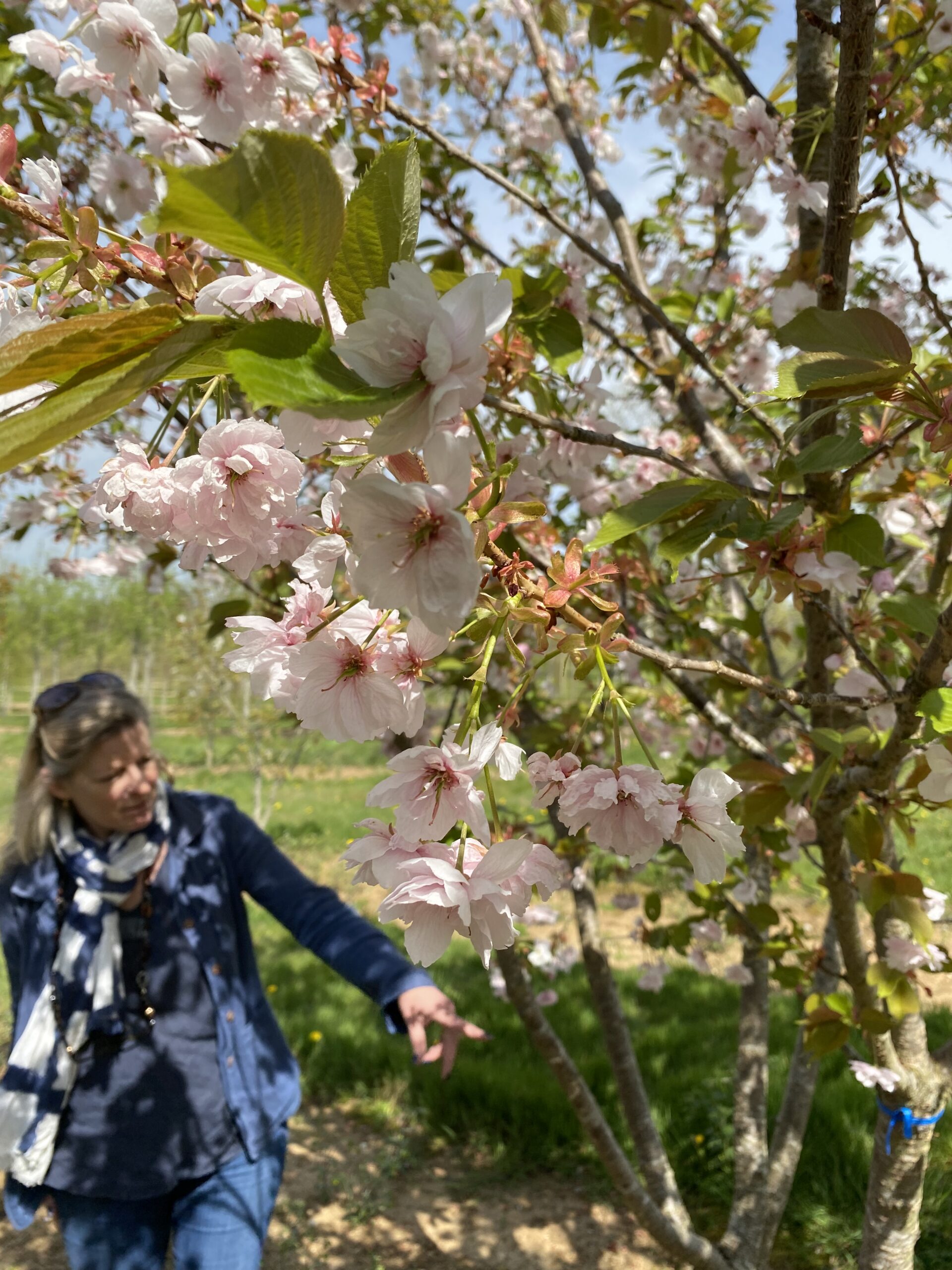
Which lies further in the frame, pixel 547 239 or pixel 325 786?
pixel 325 786

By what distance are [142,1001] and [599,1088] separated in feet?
8.00

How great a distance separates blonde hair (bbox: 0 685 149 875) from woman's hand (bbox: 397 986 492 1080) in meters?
1.11

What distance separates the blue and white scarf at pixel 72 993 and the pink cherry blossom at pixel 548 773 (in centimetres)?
181

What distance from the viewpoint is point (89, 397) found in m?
0.43

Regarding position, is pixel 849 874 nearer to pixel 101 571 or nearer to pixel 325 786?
pixel 101 571

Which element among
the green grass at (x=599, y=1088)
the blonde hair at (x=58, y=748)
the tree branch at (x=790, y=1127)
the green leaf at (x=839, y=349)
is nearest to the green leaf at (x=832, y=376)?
the green leaf at (x=839, y=349)

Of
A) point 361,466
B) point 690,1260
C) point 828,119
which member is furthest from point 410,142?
point 690,1260

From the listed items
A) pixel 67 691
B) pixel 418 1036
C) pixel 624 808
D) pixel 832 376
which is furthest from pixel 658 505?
pixel 67 691

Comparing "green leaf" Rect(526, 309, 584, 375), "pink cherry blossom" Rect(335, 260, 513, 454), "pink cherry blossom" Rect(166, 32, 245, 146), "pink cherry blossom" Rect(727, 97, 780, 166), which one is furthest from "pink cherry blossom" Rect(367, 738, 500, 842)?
"pink cherry blossom" Rect(727, 97, 780, 166)

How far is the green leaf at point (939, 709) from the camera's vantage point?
821 millimetres

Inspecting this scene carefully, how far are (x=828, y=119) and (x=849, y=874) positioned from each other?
52.1 inches

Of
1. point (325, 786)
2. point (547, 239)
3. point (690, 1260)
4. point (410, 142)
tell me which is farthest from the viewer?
point (325, 786)

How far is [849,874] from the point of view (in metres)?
1.51

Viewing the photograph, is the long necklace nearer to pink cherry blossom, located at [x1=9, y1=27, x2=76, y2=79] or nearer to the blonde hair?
the blonde hair
